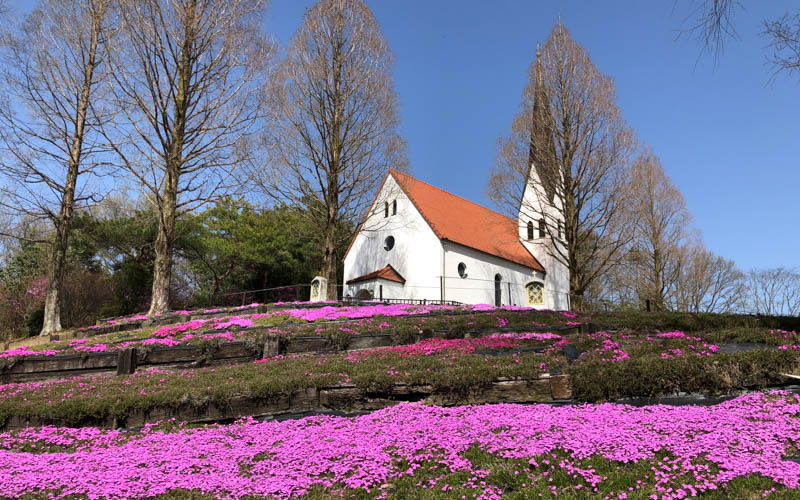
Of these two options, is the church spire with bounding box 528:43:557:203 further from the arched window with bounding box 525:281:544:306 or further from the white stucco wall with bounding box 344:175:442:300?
the arched window with bounding box 525:281:544:306

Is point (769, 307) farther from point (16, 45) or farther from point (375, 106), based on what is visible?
point (16, 45)

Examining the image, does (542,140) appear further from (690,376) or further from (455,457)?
(455,457)

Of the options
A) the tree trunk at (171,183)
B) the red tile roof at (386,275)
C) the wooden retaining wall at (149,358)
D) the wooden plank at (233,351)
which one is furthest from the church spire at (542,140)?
the wooden plank at (233,351)

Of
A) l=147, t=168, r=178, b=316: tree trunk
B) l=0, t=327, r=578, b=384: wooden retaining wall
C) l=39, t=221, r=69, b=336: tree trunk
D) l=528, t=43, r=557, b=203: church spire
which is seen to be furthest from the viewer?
l=528, t=43, r=557, b=203: church spire

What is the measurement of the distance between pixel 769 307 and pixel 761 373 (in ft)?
134

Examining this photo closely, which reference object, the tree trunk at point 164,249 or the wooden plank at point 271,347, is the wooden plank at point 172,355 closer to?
the wooden plank at point 271,347

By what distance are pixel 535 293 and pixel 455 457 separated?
3350 centimetres

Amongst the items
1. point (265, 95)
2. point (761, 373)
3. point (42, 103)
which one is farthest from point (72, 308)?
point (761, 373)

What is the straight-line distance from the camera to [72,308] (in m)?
24.8

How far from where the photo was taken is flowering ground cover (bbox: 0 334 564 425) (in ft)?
19.9

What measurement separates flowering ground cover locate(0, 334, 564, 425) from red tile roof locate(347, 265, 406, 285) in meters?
22.6

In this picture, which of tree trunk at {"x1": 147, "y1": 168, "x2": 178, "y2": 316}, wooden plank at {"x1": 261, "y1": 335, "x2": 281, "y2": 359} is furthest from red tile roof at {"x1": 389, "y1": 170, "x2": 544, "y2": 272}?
wooden plank at {"x1": 261, "y1": 335, "x2": 281, "y2": 359}

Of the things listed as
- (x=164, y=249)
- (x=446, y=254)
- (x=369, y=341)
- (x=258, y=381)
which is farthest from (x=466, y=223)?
(x=258, y=381)

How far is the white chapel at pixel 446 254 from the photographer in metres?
30.4
